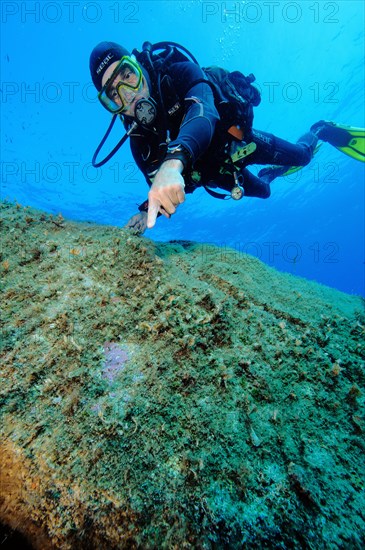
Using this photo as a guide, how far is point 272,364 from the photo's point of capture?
2029 millimetres

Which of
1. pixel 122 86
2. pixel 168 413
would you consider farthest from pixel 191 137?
pixel 168 413

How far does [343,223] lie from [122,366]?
81486 mm

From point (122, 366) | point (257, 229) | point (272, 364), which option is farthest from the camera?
point (257, 229)

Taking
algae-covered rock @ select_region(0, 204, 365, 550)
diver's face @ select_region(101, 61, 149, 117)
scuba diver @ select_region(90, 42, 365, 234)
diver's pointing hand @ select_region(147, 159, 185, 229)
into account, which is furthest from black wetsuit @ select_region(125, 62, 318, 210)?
algae-covered rock @ select_region(0, 204, 365, 550)

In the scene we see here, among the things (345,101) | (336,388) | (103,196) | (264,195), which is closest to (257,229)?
(345,101)

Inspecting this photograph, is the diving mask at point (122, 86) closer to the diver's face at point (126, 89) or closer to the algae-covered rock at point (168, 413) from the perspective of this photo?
the diver's face at point (126, 89)

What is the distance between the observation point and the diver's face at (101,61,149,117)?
14.6ft

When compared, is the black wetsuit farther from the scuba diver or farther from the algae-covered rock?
the algae-covered rock

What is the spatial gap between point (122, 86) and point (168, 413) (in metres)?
4.88

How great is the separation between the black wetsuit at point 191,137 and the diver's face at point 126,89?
0.26 meters

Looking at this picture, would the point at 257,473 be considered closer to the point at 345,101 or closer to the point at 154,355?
the point at 154,355

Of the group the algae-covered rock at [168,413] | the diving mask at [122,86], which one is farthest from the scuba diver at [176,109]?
the algae-covered rock at [168,413]

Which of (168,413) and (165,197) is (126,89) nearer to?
(165,197)

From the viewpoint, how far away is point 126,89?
447cm
